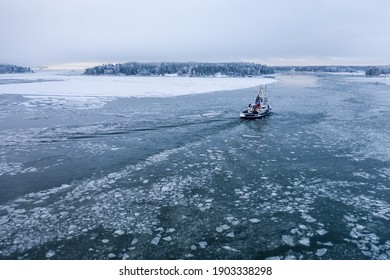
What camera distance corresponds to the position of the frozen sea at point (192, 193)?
636 cm

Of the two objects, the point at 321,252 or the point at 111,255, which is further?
the point at 321,252

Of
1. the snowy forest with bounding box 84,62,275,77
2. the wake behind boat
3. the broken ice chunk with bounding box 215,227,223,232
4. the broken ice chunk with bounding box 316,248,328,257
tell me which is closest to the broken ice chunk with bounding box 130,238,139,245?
the broken ice chunk with bounding box 215,227,223,232

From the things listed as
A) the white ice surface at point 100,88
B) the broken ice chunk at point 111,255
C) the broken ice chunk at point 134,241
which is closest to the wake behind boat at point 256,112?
the white ice surface at point 100,88

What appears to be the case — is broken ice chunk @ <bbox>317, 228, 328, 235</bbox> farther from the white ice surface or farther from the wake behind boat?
the white ice surface

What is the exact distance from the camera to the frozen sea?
636cm

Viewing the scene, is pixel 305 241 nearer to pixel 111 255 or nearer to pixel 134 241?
pixel 134 241

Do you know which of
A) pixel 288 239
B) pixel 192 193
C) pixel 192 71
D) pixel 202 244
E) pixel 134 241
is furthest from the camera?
pixel 192 71

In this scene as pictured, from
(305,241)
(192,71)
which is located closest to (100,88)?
(305,241)

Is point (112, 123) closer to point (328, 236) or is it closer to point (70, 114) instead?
point (70, 114)

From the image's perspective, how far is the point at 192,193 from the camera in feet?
29.2

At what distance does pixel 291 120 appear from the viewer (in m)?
21.3

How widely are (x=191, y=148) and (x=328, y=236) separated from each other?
7994mm

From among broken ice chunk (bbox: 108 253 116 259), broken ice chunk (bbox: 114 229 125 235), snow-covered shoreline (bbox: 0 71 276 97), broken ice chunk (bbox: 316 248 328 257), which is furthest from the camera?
snow-covered shoreline (bbox: 0 71 276 97)

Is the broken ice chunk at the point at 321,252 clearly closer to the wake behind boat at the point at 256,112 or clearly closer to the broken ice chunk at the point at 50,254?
the broken ice chunk at the point at 50,254
